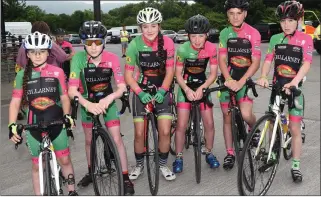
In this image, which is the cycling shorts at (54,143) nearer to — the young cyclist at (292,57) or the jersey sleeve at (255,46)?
the young cyclist at (292,57)

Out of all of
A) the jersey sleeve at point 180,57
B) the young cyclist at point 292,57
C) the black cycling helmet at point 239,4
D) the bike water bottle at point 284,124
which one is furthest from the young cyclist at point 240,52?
the jersey sleeve at point 180,57

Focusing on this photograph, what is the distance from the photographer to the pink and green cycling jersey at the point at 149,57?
4.88 meters

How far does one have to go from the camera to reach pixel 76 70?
14.5 ft

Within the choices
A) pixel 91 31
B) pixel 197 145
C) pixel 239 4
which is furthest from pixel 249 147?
pixel 91 31

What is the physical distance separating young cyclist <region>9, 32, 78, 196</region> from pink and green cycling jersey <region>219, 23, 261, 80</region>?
233cm

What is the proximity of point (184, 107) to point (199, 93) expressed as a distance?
323 millimetres

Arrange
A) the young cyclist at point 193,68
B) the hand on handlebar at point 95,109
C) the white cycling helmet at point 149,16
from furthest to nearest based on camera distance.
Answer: the young cyclist at point 193,68 → the white cycling helmet at point 149,16 → the hand on handlebar at point 95,109

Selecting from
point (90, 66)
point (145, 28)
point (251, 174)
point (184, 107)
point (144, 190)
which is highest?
point (145, 28)

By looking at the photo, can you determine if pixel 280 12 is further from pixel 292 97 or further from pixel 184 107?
pixel 184 107

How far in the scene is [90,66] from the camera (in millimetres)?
4445

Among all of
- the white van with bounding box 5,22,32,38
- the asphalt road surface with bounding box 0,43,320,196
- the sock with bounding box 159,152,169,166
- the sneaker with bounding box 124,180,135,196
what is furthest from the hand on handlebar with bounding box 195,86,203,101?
the white van with bounding box 5,22,32,38

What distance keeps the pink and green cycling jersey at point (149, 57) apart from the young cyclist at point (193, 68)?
28 centimetres

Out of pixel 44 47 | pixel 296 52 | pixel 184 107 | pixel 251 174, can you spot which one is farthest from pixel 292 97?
pixel 44 47

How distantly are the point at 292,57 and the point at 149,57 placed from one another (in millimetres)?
1765
